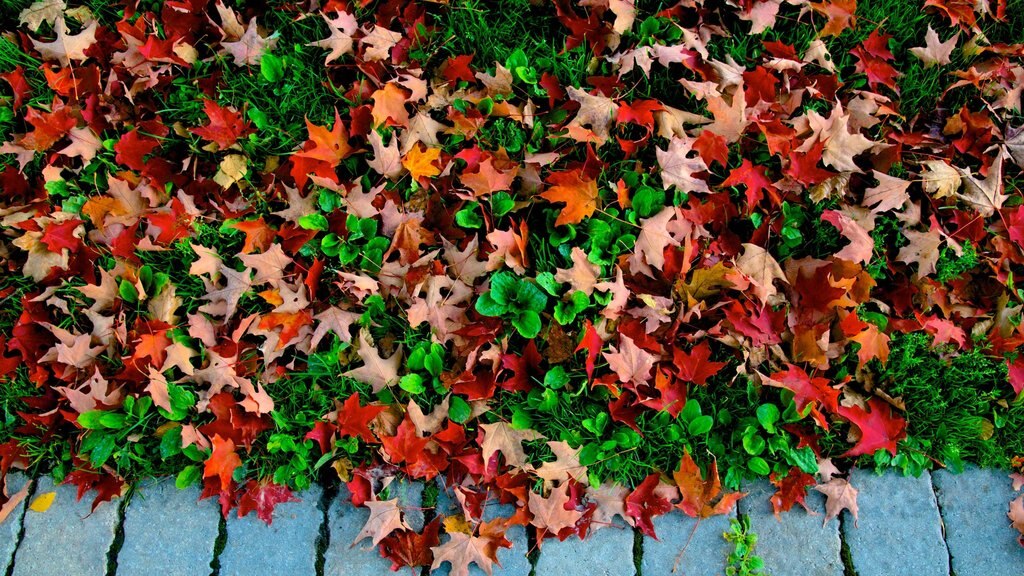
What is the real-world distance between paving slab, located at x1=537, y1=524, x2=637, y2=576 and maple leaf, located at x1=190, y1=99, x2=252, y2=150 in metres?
1.76

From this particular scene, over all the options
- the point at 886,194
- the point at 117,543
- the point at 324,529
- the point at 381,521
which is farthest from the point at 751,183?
the point at 117,543

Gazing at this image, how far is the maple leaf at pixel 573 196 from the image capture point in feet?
7.56

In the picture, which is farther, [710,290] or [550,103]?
[550,103]

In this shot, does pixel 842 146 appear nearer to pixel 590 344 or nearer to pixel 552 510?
pixel 590 344

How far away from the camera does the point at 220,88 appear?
2.63 metres

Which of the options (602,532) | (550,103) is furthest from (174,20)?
(602,532)

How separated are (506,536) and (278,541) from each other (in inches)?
27.5

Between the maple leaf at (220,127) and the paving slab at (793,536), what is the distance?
2.11 m

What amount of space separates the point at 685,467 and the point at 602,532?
1.05ft

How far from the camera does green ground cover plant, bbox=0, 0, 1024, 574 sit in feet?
7.22

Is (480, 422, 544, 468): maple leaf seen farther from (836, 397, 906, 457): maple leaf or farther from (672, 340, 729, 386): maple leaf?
(836, 397, 906, 457): maple leaf

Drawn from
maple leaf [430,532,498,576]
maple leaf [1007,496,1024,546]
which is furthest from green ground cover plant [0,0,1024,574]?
maple leaf [1007,496,1024,546]

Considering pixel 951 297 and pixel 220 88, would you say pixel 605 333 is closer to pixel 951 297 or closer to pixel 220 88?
pixel 951 297

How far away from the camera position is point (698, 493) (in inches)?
85.0
